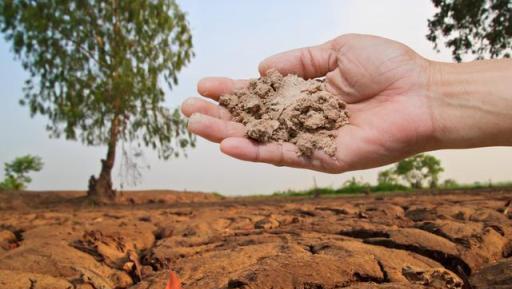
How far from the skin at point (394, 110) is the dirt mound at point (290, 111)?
2.6 inches

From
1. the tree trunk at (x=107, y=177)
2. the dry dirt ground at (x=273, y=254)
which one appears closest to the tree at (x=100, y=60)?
the tree trunk at (x=107, y=177)

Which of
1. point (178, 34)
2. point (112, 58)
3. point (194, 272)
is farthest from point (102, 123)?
point (194, 272)

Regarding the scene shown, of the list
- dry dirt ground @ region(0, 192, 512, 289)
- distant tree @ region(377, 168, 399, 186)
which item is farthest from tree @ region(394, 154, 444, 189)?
dry dirt ground @ region(0, 192, 512, 289)

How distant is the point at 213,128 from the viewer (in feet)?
10.9

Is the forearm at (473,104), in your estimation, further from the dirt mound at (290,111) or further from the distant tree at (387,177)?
the distant tree at (387,177)

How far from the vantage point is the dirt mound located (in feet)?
10.5

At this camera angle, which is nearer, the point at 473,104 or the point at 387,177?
the point at 473,104

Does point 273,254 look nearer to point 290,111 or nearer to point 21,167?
point 290,111

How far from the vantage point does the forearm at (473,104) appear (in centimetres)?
286

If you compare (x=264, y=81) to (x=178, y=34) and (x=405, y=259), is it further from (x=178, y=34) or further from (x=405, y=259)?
(x=178, y=34)

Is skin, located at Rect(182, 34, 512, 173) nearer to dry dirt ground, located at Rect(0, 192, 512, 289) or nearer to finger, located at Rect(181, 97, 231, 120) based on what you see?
finger, located at Rect(181, 97, 231, 120)

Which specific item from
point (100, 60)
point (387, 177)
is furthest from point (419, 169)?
point (100, 60)

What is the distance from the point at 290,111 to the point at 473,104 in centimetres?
109

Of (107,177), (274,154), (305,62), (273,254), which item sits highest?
(305,62)
